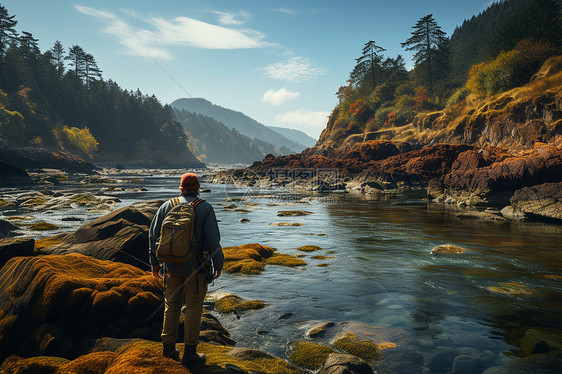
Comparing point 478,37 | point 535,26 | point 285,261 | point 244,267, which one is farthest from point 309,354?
point 478,37

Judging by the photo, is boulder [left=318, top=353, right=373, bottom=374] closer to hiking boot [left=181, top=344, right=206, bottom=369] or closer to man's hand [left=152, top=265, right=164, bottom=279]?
hiking boot [left=181, top=344, right=206, bottom=369]

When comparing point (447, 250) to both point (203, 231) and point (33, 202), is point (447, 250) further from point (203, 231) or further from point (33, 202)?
point (33, 202)

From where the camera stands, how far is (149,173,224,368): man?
15.6 feet

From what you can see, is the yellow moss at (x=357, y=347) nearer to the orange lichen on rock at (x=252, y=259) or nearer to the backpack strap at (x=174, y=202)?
the backpack strap at (x=174, y=202)

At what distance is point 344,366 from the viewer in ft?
16.9

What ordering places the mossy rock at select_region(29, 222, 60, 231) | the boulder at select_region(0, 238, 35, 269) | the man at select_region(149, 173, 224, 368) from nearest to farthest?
the man at select_region(149, 173, 224, 368)
the boulder at select_region(0, 238, 35, 269)
the mossy rock at select_region(29, 222, 60, 231)

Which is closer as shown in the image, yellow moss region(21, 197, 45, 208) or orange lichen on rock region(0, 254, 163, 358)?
orange lichen on rock region(0, 254, 163, 358)

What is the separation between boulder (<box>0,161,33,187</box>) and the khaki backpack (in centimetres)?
5184

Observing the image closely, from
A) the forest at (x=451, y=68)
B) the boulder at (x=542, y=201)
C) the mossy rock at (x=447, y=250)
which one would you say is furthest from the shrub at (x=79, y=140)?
the boulder at (x=542, y=201)

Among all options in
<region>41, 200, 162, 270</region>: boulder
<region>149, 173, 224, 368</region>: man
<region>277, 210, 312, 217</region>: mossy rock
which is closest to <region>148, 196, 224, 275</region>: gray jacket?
<region>149, 173, 224, 368</region>: man

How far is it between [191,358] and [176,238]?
1722 mm

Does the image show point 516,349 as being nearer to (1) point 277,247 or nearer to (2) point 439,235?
(1) point 277,247

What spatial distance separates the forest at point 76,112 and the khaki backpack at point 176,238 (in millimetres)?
86312

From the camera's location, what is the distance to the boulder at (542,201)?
67.2 feet
